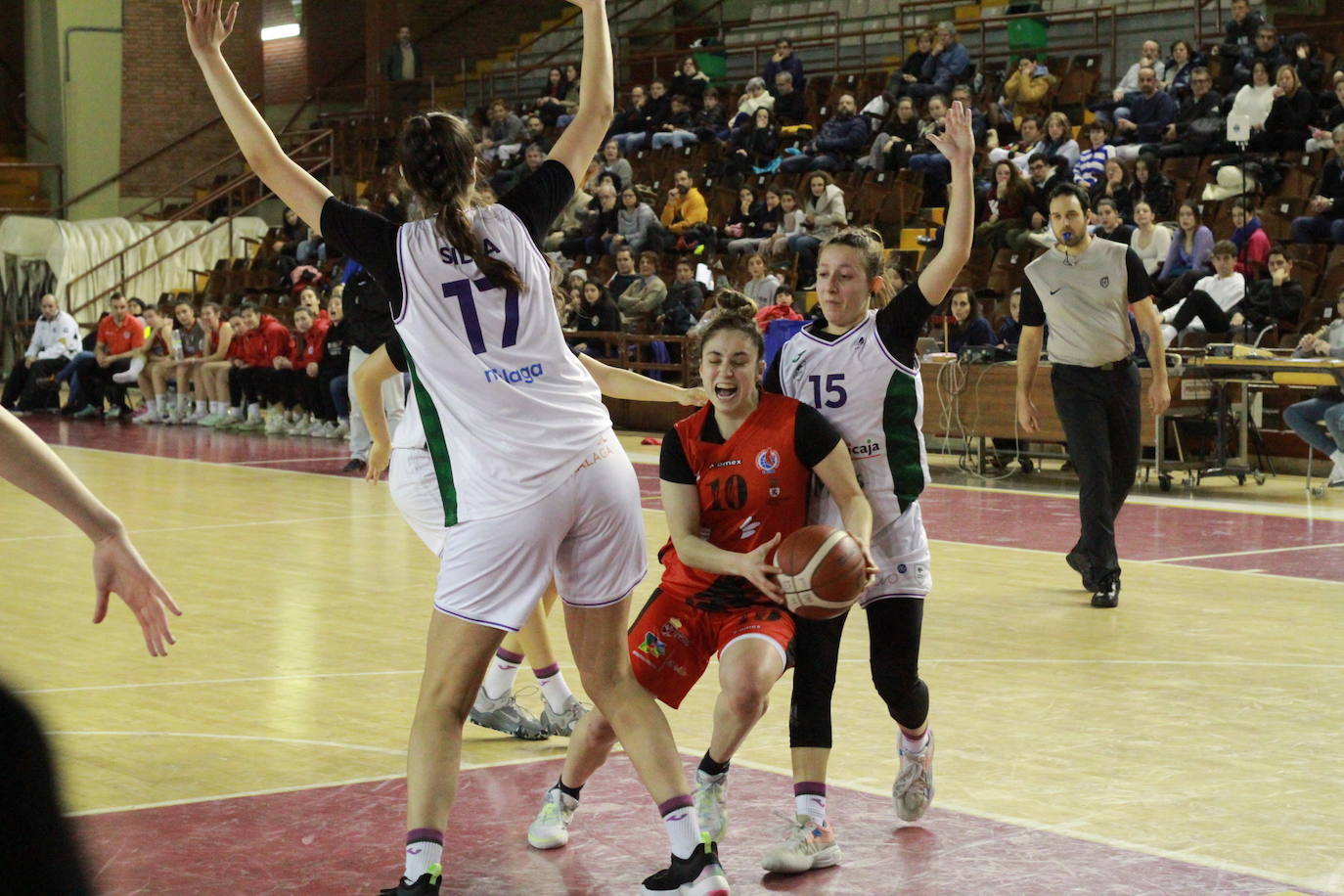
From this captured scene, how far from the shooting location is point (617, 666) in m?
3.75

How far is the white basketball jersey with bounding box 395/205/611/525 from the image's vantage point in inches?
141

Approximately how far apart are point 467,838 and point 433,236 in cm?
160

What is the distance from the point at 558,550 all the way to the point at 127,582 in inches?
59.5

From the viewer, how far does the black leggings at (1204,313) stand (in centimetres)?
1354

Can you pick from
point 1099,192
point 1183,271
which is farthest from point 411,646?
point 1099,192

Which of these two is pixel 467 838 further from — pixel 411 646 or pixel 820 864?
pixel 411 646

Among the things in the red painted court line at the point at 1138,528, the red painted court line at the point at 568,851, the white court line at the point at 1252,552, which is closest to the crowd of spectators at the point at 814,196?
the red painted court line at the point at 1138,528

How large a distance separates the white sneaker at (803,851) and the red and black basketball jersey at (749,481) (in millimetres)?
544

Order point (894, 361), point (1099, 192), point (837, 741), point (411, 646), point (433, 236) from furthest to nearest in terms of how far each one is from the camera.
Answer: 1. point (1099, 192)
2. point (411, 646)
3. point (837, 741)
4. point (894, 361)
5. point (433, 236)

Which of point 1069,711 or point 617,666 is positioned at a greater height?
point 617,666

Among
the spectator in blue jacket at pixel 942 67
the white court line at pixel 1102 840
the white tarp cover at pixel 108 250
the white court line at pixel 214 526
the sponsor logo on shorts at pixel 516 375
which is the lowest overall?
the white court line at pixel 214 526

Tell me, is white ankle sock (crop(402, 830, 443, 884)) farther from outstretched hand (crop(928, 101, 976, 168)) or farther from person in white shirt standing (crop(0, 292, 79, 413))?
person in white shirt standing (crop(0, 292, 79, 413))

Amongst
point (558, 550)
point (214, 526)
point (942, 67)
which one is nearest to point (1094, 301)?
point (558, 550)

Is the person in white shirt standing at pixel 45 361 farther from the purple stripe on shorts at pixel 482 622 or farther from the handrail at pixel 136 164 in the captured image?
the purple stripe on shorts at pixel 482 622
